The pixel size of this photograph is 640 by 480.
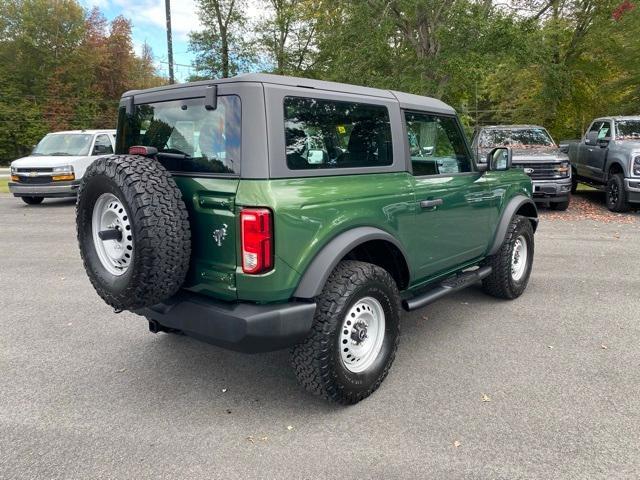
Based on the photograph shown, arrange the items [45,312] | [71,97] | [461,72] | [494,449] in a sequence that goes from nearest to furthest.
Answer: [494,449]
[45,312]
[461,72]
[71,97]

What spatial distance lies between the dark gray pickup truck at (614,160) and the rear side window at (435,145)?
24.3ft

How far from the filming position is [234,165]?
2.73 meters

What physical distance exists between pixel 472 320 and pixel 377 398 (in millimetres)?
1751

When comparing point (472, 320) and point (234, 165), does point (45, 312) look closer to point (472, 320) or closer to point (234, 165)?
point (234, 165)

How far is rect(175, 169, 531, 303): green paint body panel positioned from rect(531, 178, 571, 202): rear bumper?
7517mm

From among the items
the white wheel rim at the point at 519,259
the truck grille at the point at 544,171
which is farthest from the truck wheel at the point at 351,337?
the truck grille at the point at 544,171

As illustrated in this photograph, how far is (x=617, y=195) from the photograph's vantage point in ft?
34.5

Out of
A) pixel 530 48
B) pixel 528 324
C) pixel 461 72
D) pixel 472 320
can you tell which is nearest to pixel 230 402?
pixel 472 320

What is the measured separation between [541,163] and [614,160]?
5.72 ft

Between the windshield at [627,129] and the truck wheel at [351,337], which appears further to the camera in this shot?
the windshield at [627,129]

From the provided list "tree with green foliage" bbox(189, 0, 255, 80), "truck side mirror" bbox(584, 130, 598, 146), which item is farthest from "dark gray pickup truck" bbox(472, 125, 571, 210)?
"tree with green foliage" bbox(189, 0, 255, 80)

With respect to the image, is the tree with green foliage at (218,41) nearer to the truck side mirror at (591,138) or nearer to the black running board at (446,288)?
the truck side mirror at (591,138)

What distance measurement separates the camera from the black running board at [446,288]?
144 inches

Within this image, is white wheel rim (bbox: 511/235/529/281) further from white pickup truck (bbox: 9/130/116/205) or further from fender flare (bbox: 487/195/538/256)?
white pickup truck (bbox: 9/130/116/205)
